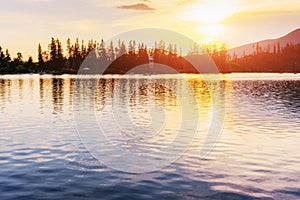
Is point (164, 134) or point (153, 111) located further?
point (153, 111)

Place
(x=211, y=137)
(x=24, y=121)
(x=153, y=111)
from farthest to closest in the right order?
(x=153, y=111), (x=24, y=121), (x=211, y=137)

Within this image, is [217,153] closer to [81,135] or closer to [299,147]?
[299,147]

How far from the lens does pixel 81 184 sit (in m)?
16.8

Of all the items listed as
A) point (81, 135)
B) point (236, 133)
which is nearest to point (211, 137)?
point (236, 133)

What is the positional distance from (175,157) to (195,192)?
6.55 m

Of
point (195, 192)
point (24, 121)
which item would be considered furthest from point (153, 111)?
point (195, 192)

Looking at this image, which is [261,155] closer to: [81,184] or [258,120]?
[81,184]

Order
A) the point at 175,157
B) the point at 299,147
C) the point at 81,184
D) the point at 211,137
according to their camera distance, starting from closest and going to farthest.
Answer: the point at 81,184 → the point at 175,157 → the point at 299,147 → the point at 211,137

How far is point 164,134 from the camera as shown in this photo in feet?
99.5

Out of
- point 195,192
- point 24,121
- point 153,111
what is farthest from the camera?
point 153,111

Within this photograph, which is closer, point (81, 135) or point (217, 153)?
point (217, 153)

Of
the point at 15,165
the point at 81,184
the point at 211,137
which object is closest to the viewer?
the point at 81,184

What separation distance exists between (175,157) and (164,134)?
8.18 meters

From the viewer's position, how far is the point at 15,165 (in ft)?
65.6
